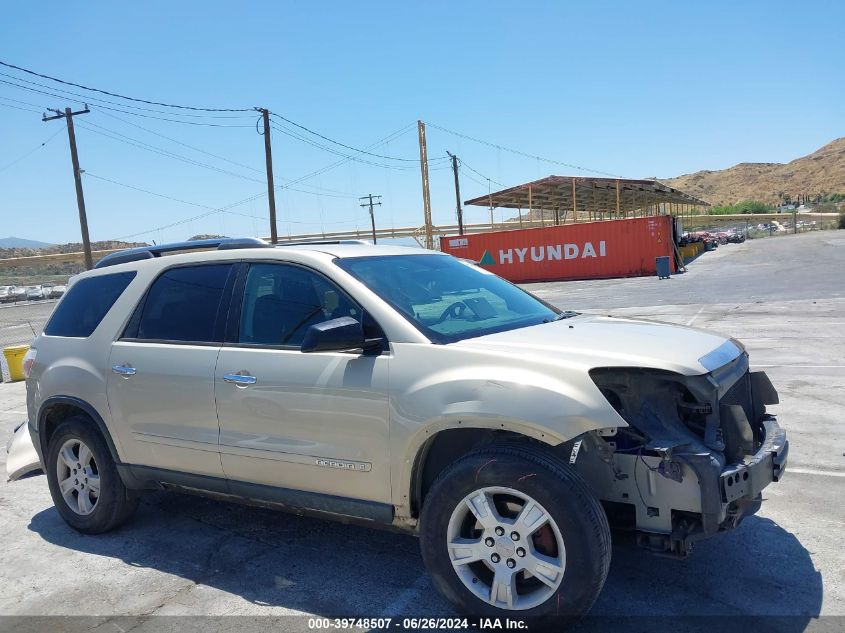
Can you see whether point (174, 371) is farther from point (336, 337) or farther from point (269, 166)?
point (269, 166)

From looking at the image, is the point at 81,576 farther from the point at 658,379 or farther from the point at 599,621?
the point at 658,379

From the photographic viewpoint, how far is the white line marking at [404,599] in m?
3.32

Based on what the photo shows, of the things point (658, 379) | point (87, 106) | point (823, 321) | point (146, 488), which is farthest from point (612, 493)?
point (87, 106)

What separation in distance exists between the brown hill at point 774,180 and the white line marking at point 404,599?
143812mm

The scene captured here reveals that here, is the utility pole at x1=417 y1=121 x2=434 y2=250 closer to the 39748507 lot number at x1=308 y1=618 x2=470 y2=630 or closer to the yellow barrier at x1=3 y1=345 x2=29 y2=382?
the yellow barrier at x1=3 y1=345 x2=29 y2=382

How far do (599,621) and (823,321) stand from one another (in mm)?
10945

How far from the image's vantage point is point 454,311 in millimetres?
3809

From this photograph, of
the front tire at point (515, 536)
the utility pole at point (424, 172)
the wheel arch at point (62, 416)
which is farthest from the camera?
the utility pole at point (424, 172)

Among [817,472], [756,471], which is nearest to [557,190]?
[817,472]

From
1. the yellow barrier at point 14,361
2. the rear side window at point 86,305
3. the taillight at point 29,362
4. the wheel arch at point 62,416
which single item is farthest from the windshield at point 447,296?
the yellow barrier at point 14,361

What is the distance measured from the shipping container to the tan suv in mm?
27316

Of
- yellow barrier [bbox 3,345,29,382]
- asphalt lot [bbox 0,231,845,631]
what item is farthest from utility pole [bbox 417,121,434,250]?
asphalt lot [bbox 0,231,845,631]

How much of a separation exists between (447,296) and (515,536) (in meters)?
1.48

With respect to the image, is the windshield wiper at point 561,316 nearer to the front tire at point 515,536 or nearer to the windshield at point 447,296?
the windshield at point 447,296
